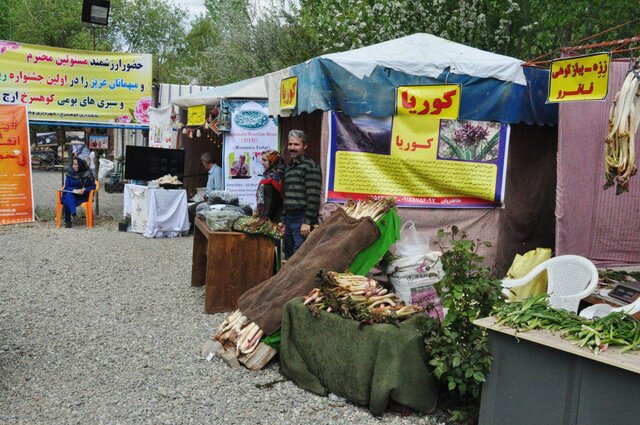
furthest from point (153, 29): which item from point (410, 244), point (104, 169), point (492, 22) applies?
point (410, 244)

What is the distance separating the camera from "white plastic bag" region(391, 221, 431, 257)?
20.3ft

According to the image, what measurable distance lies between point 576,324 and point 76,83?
47.9 ft

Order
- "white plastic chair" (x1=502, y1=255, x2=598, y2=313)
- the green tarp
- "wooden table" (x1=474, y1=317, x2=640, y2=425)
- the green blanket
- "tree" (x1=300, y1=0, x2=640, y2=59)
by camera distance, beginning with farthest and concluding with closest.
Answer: "tree" (x1=300, y1=0, x2=640, y2=59) → the green tarp → "white plastic chair" (x1=502, y1=255, x2=598, y2=313) → the green blanket → "wooden table" (x1=474, y1=317, x2=640, y2=425)

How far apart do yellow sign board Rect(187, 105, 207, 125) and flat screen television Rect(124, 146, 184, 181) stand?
2.27ft

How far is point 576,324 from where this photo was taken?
366 cm

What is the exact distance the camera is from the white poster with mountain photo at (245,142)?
11633 mm

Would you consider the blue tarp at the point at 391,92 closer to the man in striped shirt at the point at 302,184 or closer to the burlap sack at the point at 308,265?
the man in striped shirt at the point at 302,184

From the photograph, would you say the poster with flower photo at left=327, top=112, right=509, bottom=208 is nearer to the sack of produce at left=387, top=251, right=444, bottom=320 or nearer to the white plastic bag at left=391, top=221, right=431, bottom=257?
the white plastic bag at left=391, top=221, right=431, bottom=257

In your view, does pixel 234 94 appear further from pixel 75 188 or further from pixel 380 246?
pixel 380 246

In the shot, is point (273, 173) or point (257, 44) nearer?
point (273, 173)

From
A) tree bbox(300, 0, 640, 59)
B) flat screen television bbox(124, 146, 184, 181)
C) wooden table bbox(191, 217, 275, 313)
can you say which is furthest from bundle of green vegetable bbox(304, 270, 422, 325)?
tree bbox(300, 0, 640, 59)

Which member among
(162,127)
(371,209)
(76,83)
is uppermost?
(76,83)

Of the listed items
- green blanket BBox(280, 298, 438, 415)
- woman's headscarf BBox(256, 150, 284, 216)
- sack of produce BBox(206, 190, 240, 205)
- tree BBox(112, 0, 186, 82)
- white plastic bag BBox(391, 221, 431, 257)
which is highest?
tree BBox(112, 0, 186, 82)

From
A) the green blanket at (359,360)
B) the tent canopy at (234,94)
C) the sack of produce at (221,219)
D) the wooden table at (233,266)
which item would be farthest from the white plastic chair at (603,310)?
the tent canopy at (234,94)
